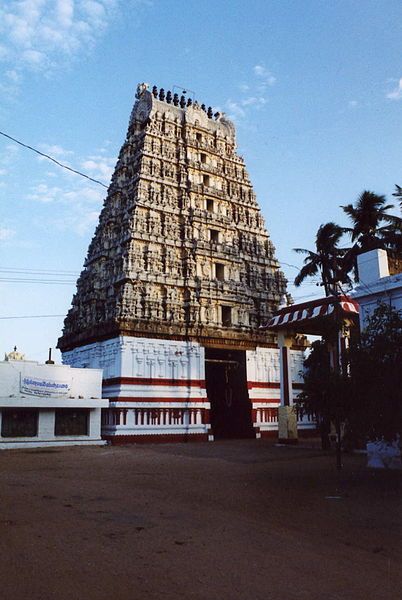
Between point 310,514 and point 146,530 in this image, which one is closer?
point 146,530

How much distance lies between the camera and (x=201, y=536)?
28.1 ft

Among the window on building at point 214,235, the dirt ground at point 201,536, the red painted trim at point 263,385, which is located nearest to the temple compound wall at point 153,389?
the red painted trim at point 263,385

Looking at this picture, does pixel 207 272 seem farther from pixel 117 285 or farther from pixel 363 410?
pixel 363 410

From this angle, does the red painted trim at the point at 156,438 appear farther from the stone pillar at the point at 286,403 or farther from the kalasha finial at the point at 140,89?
the kalasha finial at the point at 140,89

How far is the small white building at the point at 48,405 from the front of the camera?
2906cm

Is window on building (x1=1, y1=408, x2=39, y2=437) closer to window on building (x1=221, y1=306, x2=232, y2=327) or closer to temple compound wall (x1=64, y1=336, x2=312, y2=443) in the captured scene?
temple compound wall (x1=64, y1=336, x2=312, y2=443)

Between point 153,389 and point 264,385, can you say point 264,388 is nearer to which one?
point 264,385

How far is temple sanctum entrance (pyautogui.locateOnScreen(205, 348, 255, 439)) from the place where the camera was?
38.4 meters

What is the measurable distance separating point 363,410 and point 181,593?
25.0 feet

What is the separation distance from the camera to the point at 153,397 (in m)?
33.5

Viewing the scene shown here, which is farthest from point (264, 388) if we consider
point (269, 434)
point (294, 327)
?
point (294, 327)

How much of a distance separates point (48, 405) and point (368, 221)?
24199 mm

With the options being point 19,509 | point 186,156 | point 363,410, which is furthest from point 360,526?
point 186,156

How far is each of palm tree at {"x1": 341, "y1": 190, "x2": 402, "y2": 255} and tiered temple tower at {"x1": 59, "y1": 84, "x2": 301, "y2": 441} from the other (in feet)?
28.6
